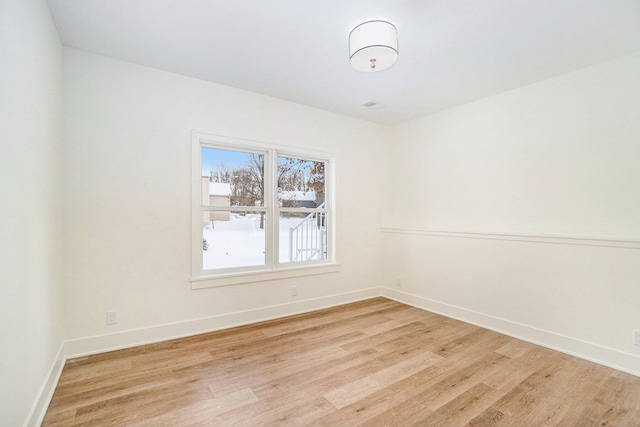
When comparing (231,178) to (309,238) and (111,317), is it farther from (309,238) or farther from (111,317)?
(111,317)

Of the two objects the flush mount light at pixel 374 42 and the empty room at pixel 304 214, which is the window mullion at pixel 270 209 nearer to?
the empty room at pixel 304 214

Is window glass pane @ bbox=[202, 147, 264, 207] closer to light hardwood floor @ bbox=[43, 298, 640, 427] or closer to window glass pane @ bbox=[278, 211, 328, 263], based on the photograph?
window glass pane @ bbox=[278, 211, 328, 263]

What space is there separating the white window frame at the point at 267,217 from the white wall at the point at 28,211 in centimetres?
109

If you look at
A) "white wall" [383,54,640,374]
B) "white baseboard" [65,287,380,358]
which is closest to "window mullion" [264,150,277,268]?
"white baseboard" [65,287,380,358]

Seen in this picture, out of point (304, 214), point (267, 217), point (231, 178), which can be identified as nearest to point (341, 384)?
point (267, 217)

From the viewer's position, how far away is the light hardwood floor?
189 centimetres

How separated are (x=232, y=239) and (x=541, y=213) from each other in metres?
3.35

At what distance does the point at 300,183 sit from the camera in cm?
408

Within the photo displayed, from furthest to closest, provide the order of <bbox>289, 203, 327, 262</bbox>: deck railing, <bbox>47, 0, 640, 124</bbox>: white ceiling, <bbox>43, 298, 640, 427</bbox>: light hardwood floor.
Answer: <bbox>289, 203, 327, 262</bbox>: deck railing, <bbox>47, 0, 640, 124</bbox>: white ceiling, <bbox>43, 298, 640, 427</bbox>: light hardwood floor

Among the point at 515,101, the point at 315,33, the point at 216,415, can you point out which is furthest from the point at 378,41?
the point at 216,415

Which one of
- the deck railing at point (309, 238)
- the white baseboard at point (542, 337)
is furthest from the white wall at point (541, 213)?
the deck railing at point (309, 238)

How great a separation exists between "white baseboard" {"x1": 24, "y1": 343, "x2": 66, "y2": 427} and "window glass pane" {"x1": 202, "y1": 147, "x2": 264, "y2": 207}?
177 cm

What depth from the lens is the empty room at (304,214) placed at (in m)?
1.96

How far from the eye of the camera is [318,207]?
4242 millimetres
